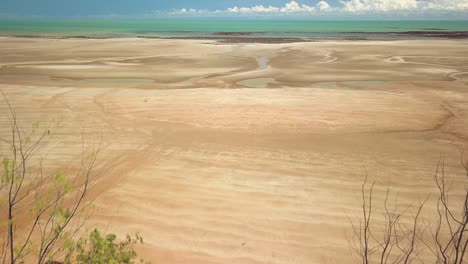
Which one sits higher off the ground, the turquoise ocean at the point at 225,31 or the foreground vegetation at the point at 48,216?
the turquoise ocean at the point at 225,31

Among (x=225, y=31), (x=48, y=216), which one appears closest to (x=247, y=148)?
(x=48, y=216)

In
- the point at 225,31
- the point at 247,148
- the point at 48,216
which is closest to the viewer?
the point at 48,216

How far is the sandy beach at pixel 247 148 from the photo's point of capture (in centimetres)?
614

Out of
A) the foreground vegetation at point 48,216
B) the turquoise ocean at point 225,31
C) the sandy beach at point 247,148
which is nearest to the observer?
the foreground vegetation at point 48,216

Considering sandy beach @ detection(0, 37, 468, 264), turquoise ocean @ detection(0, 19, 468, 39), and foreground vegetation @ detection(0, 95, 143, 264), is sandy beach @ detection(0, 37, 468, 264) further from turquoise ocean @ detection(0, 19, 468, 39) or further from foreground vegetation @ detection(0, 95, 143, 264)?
turquoise ocean @ detection(0, 19, 468, 39)

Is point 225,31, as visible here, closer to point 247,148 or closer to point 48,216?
point 247,148

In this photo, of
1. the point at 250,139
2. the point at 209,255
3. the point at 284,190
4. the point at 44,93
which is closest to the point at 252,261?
the point at 209,255

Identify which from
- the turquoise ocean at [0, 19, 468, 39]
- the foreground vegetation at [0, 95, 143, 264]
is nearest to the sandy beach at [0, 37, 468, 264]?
the foreground vegetation at [0, 95, 143, 264]

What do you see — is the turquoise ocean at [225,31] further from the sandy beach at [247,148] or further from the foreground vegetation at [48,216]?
the foreground vegetation at [48,216]

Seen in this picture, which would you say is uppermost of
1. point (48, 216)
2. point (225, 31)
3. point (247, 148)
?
point (225, 31)

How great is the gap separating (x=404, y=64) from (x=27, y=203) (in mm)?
26678

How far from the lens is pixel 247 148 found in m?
9.90

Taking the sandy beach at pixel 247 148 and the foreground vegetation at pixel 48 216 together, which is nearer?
the foreground vegetation at pixel 48 216

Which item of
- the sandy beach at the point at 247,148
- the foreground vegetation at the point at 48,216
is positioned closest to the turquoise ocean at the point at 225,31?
the sandy beach at the point at 247,148
